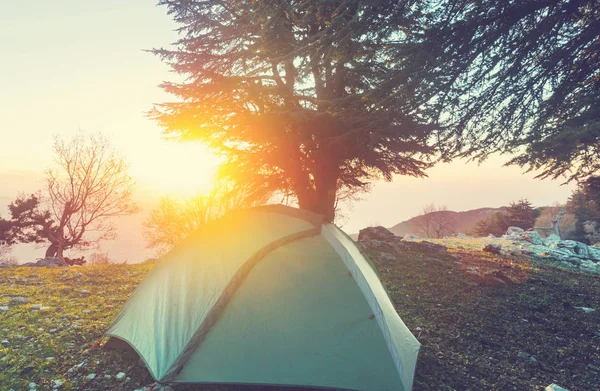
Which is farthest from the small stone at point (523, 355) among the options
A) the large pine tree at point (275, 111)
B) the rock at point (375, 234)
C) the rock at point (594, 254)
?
the rock at point (594, 254)

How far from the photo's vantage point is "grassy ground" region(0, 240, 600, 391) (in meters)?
3.67

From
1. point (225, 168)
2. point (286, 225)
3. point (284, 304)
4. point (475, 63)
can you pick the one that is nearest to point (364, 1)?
point (475, 63)

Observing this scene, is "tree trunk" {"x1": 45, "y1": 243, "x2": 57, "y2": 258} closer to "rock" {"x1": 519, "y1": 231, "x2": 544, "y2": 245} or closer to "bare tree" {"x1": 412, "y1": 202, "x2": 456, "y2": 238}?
"rock" {"x1": 519, "y1": 231, "x2": 544, "y2": 245}

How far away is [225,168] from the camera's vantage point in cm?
1132

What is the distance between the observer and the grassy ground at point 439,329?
12.0ft

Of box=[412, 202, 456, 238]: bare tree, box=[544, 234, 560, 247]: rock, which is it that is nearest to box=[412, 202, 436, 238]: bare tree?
box=[412, 202, 456, 238]: bare tree

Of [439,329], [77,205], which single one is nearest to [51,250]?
[77,205]

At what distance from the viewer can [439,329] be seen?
5.09 metres

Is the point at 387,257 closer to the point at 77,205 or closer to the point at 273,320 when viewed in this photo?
the point at 273,320

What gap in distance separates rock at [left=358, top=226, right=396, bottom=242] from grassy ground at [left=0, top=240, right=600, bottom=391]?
4192mm

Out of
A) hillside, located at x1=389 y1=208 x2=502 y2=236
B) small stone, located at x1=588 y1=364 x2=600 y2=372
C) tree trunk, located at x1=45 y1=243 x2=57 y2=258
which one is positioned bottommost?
small stone, located at x1=588 y1=364 x2=600 y2=372

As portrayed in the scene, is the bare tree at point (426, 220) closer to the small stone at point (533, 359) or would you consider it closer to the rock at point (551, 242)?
the rock at point (551, 242)

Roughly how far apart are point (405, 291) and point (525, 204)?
37.5 m

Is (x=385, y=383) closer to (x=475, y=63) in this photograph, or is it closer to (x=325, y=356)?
(x=325, y=356)
